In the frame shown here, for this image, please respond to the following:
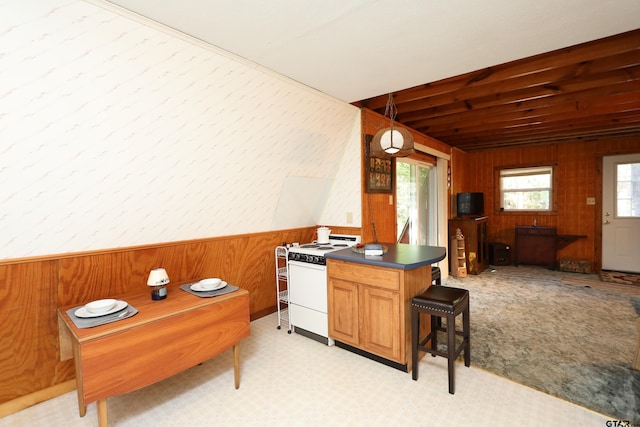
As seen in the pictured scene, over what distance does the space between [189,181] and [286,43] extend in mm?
1349

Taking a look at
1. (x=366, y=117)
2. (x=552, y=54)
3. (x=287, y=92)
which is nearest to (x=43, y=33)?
(x=287, y=92)

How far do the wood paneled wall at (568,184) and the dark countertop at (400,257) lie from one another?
350 centimetres

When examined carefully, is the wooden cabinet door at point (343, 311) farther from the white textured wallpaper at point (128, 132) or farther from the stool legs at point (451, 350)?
the white textured wallpaper at point (128, 132)

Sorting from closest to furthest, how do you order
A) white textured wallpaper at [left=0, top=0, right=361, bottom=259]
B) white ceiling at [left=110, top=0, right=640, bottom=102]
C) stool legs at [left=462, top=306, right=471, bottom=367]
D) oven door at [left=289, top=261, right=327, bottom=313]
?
white textured wallpaper at [left=0, top=0, right=361, bottom=259], white ceiling at [left=110, top=0, right=640, bottom=102], stool legs at [left=462, top=306, right=471, bottom=367], oven door at [left=289, top=261, right=327, bottom=313]

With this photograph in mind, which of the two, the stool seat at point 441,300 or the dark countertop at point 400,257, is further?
the dark countertop at point 400,257

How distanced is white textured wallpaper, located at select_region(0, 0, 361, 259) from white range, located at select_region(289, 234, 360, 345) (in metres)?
0.76

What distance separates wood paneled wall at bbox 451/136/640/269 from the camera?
569 centimetres

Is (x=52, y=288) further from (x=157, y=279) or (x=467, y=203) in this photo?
(x=467, y=203)

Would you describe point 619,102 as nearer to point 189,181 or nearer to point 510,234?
point 510,234

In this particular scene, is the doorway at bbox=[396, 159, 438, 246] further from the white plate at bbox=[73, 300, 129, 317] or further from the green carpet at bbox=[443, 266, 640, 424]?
the white plate at bbox=[73, 300, 129, 317]

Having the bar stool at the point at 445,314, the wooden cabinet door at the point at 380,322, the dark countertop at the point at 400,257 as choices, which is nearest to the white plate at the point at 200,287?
the dark countertop at the point at 400,257

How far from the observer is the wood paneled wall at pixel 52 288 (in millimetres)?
1992

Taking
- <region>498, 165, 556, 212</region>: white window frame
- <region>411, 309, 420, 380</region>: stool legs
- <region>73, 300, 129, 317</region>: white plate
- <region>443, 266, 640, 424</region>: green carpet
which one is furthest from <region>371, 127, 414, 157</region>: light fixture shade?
<region>498, 165, 556, 212</region>: white window frame

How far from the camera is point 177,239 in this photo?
280 centimetres
